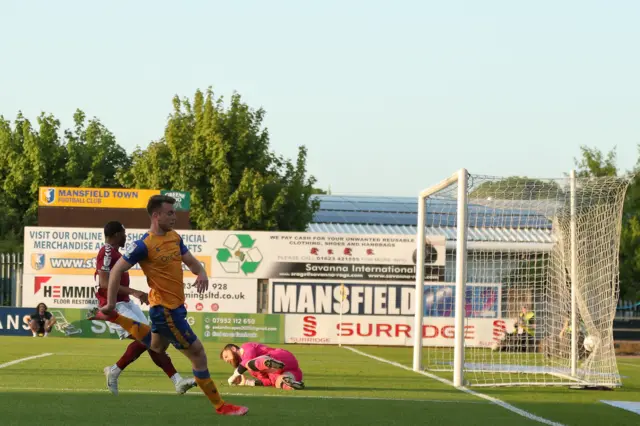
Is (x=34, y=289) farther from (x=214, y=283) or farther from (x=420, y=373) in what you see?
(x=420, y=373)

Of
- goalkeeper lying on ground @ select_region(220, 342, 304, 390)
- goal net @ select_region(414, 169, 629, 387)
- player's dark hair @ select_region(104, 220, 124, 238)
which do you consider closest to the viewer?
player's dark hair @ select_region(104, 220, 124, 238)

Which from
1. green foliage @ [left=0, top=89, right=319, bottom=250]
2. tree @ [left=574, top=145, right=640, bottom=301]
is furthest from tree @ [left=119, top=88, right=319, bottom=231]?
tree @ [left=574, top=145, right=640, bottom=301]

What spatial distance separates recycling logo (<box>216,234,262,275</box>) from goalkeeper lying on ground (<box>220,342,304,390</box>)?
59.8 feet

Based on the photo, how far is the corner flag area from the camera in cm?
1001

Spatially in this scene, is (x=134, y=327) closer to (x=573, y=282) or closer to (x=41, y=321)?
(x=573, y=282)

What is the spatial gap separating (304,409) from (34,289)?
22552 mm

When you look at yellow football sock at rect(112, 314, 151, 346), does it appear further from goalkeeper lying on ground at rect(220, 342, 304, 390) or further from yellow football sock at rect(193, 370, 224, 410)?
yellow football sock at rect(193, 370, 224, 410)

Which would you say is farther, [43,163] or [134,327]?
[43,163]

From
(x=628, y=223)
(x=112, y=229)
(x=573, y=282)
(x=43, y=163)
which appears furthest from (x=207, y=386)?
(x=43, y=163)

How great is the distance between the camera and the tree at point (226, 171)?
47.8 metres

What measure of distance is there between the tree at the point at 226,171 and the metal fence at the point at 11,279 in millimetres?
14444

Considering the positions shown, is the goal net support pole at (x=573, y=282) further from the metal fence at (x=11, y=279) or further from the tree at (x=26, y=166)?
the tree at (x=26, y=166)

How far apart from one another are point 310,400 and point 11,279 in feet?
77.6

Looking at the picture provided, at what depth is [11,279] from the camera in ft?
111
